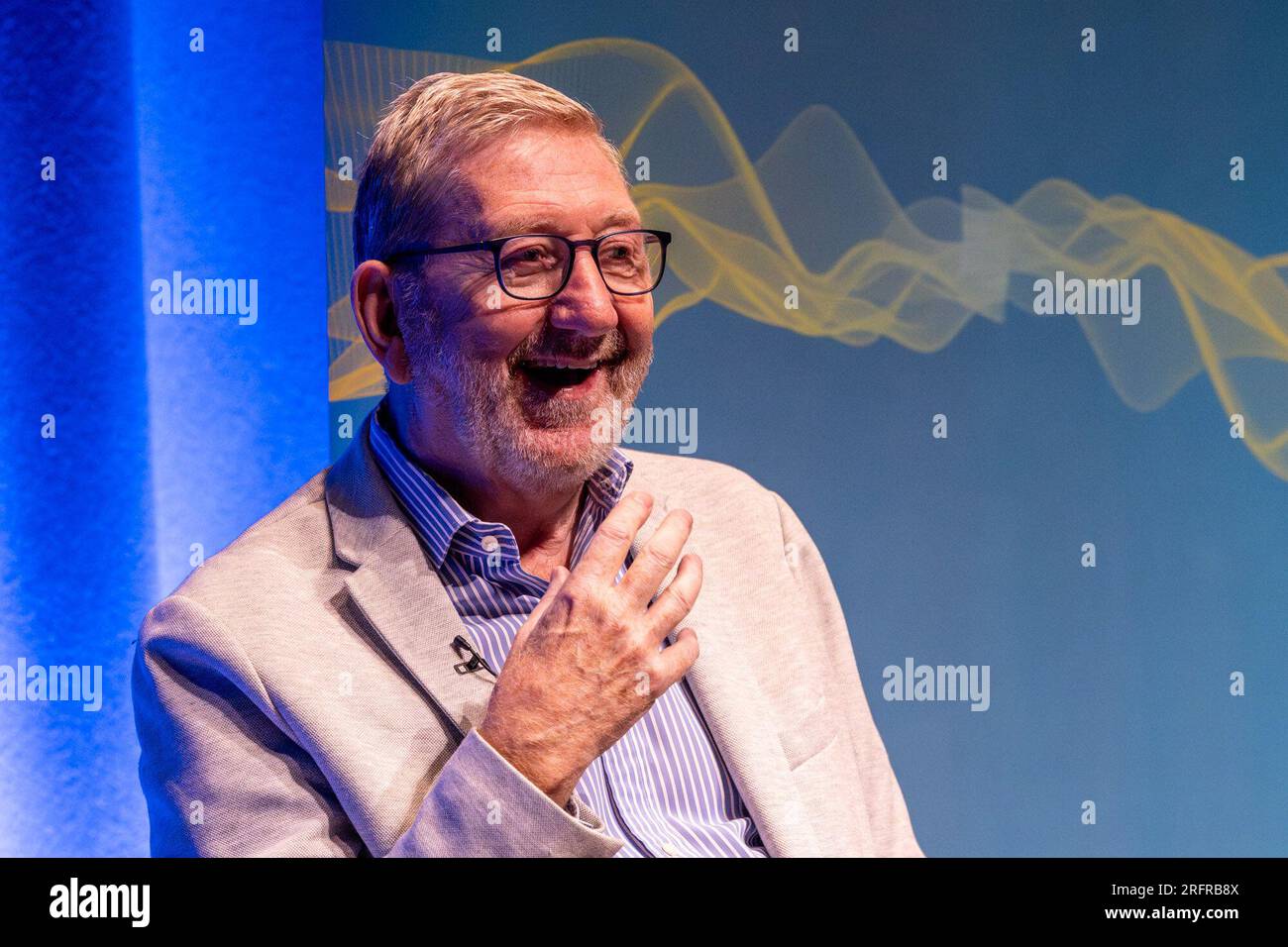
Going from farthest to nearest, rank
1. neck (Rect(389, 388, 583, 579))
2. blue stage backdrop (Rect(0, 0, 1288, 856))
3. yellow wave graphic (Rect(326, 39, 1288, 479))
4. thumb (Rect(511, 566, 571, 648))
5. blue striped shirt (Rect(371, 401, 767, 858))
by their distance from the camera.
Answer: yellow wave graphic (Rect(326, 39, 1288, 479)), blue stage backdrop (Rect(0, 0, 1288, 856)), neck (Rect(389, 388, 583, 579)), blue striped shirt (Rect(371, 401, 767, 858)), thumb (Rect(511, 566, 571, 648))

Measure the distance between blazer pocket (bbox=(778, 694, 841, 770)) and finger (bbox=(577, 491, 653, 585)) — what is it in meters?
0.45

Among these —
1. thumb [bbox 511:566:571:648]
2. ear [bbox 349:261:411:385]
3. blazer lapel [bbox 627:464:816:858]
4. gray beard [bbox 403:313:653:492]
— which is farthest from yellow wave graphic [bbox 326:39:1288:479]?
thumb [bbox 511:566:571:648]

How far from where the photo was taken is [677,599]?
1504 millimetres

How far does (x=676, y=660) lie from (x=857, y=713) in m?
0.52

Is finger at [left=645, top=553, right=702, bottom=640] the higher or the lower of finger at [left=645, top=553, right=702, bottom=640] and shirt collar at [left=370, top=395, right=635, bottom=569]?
the lower

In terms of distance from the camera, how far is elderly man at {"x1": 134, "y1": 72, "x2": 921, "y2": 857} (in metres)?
1.44

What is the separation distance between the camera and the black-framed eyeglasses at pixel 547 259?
5.42ft

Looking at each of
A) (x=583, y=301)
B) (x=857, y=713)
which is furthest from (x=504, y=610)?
(x=857, y=713)

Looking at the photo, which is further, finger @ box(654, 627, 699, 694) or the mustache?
the mustache

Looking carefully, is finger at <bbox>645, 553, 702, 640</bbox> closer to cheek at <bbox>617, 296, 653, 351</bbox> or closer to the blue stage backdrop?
cheek at <bbox>617, 296, 653, 351</bbox>

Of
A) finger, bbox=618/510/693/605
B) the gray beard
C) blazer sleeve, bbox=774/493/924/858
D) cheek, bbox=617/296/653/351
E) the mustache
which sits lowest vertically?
blazer sleeve, bbox=774/493/924/858

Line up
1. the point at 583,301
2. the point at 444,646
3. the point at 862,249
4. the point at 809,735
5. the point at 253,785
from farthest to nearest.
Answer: the point at 862,249 < the point at 809,735 < the point at 583,301 < the point at 444,646 < the point at 253,785

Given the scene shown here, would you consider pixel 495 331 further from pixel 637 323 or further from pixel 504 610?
pixel 504 610

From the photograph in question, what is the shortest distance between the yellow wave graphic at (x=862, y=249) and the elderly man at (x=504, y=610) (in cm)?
82
